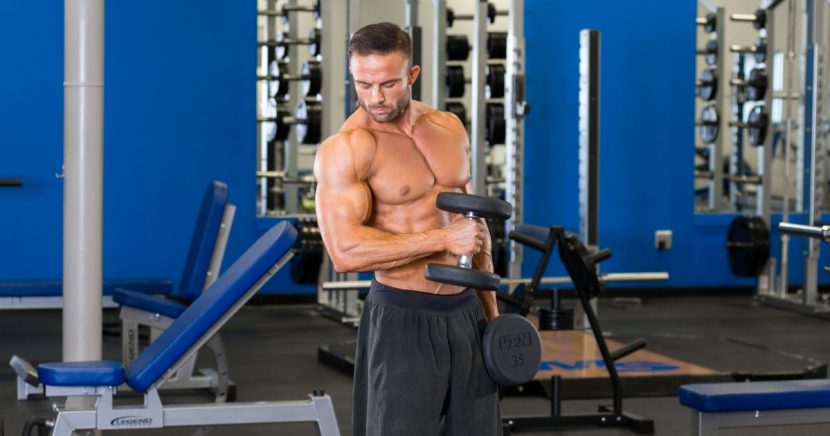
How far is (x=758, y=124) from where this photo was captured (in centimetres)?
768

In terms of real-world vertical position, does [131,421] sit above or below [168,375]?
below

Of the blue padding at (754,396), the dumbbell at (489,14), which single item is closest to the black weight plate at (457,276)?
the blue padding at (754,396)

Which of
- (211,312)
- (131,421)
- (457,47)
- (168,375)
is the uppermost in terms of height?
(457,47)

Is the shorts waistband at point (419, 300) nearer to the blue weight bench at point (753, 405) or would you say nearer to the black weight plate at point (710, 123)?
the blue weight bench at point (753, 405)

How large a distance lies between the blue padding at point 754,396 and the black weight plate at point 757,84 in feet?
15.2

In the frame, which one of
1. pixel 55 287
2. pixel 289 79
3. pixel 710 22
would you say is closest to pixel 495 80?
pixel 289 79

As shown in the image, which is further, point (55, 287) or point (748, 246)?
point (748, 246)

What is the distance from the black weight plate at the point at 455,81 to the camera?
7.32 m

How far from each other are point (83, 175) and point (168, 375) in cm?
75

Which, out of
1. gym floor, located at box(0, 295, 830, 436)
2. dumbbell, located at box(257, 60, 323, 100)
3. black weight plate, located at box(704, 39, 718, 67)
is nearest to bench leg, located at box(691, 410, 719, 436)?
gym floor, located at box(0, 295, 830, 436)

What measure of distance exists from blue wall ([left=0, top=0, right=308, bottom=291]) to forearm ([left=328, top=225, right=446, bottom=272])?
16.7 ft

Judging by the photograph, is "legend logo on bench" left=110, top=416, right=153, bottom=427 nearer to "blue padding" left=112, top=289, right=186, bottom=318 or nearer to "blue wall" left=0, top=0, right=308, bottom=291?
"blue padding" left=112, top=289, right=186, bottom=318

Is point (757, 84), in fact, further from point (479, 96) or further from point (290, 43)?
point (290, 43)

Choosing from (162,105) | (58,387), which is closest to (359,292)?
(162,105)
